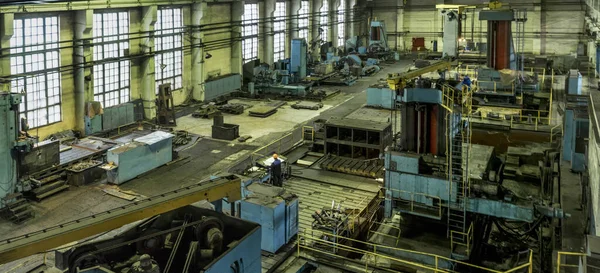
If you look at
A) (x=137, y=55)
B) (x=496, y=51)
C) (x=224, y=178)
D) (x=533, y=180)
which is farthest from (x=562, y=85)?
(x=224, y=178)

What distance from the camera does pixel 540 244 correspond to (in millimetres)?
13258

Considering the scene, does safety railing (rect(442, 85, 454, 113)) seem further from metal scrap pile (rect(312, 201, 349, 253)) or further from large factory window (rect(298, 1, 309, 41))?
large factory window (rect(298, 1, 309, 41))

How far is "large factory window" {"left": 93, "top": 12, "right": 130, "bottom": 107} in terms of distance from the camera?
81.9ft

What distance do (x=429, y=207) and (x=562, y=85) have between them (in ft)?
74.4

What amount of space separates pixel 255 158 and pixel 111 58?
959 centimetres

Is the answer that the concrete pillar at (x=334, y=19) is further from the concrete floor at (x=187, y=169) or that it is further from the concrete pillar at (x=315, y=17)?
the concrete floor at (x=187, y=169)

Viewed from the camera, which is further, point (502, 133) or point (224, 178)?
point (502, 133)

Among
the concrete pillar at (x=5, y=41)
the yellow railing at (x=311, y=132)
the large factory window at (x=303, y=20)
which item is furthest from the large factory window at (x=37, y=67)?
the large factory window at (x=303, y=20)

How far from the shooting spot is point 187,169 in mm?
19703

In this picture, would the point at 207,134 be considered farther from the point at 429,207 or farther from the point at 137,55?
the point at 429,207

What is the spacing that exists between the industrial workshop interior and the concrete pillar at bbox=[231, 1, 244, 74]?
0.30ft

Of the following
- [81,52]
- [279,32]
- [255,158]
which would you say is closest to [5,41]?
[81,52]

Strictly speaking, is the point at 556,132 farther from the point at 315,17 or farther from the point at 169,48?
the point at 315,17

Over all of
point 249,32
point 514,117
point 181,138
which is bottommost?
point 181,138
